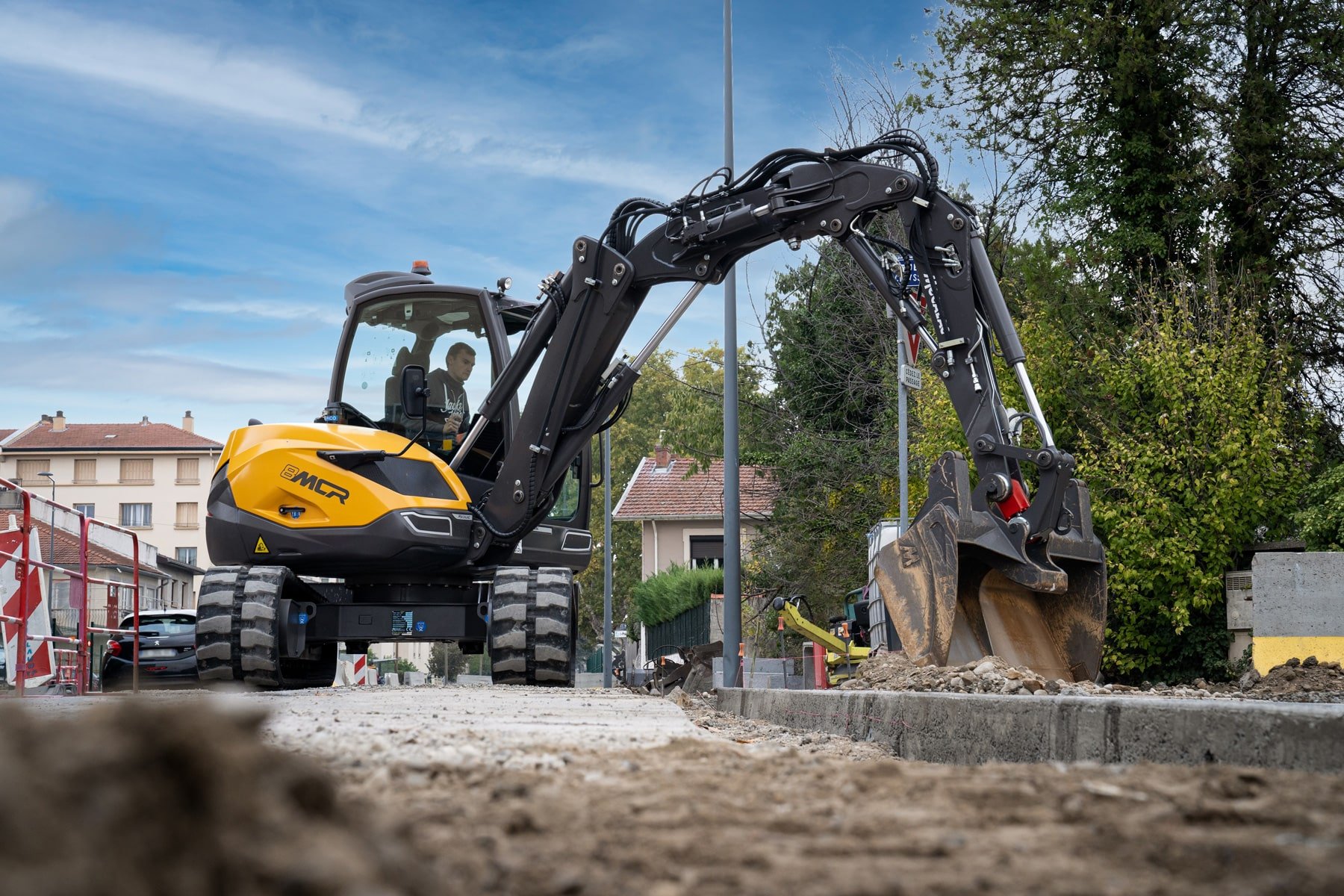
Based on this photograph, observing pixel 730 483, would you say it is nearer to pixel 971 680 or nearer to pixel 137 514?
pixel 971 680

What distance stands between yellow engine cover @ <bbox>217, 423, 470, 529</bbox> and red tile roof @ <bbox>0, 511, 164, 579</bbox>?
2.56m

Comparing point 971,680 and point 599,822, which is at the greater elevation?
point 599,822

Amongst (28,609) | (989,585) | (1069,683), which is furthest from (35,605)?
(1069,683)

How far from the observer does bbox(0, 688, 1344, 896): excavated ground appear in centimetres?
143

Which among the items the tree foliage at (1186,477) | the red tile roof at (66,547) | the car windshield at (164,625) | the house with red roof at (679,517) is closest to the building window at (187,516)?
the house with red roof at (679,517)

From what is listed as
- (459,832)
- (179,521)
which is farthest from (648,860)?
(179,521)

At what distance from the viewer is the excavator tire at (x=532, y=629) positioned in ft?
33.5

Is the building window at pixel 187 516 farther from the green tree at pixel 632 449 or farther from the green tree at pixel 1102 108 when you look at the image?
the green tree at pixel 1102 108

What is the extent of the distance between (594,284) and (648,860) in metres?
9.01

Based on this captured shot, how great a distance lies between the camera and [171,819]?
148cm

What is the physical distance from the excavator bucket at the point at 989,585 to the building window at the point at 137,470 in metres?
83.2

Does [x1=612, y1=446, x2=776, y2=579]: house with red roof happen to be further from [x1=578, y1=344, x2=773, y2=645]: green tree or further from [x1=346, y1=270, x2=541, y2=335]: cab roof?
[x1=346, y1=270, x2=541, y2=335]: cab roof

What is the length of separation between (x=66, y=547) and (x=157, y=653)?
3032mm

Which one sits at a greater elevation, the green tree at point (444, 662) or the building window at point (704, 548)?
the building window at point (704, 548)
